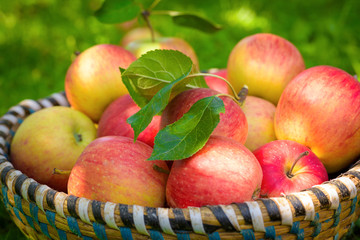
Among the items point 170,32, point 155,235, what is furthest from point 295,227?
point 170,32

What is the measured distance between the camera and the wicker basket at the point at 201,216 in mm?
772

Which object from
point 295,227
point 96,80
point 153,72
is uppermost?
point 153,72

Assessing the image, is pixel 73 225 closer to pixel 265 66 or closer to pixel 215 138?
pixel 215 138

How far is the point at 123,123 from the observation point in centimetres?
115

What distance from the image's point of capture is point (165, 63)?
1.05 metres

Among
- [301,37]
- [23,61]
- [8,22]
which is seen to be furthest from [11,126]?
[301,37]

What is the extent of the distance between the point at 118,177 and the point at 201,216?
0.24m

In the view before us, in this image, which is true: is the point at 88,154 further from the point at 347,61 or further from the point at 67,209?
the point at 347,61

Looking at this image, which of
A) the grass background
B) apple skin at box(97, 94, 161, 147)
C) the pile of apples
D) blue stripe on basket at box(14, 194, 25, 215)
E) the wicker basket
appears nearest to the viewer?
the wicker basket

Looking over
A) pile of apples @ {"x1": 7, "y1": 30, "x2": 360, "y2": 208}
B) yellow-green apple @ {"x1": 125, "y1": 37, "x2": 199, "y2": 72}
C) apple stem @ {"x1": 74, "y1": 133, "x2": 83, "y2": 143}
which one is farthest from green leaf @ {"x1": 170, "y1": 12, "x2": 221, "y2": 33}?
apple stem @ {"x1": 74, "y1": 133, "x2": 83, "y2": 143}

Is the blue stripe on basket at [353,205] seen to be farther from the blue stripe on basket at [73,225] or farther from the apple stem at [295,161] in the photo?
the blue stripe on basket at [73,225]

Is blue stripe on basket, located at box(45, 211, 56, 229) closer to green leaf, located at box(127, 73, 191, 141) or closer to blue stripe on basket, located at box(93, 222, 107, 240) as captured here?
blue stripe on basket, located at box(93, 222, 107, 240)

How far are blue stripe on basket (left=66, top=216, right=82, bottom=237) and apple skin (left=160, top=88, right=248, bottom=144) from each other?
348 mm

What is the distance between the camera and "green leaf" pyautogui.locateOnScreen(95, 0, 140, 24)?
1643 mm
